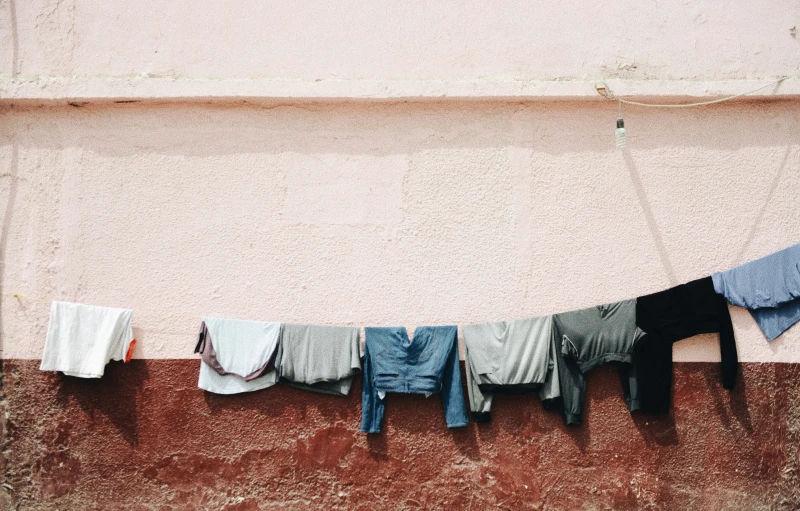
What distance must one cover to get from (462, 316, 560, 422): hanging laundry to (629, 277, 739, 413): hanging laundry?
65cm

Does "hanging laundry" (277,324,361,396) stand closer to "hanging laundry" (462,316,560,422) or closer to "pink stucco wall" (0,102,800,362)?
"pink stucco wall" (0,102,800,362)

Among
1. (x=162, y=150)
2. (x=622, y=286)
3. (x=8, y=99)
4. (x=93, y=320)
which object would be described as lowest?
(x=93, y=320)

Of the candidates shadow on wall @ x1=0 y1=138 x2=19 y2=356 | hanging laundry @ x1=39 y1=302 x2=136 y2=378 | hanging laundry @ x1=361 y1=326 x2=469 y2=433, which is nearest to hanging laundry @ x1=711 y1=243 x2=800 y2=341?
hanging laundry @ x1=361 y1=326 x2=469 y2=433

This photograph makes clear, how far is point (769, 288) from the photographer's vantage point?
4406mm

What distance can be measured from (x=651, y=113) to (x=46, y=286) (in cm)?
468

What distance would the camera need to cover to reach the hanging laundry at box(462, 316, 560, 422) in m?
4.22

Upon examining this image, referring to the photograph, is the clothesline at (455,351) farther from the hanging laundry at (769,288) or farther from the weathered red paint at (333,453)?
the weathered red paint at (333,453)

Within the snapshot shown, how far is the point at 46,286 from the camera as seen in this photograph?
446cm

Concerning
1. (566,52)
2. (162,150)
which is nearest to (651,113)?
(566,52)

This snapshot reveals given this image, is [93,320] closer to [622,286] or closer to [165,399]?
[165,399]

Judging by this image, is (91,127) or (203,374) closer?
(203,374)

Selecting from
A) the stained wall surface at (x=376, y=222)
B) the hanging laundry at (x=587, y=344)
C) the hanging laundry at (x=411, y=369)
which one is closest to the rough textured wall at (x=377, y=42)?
the stained wall surface at (x=376, y=222)

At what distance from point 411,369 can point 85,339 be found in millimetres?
2280

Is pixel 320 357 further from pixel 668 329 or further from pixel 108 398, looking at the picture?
pixel 668 329
